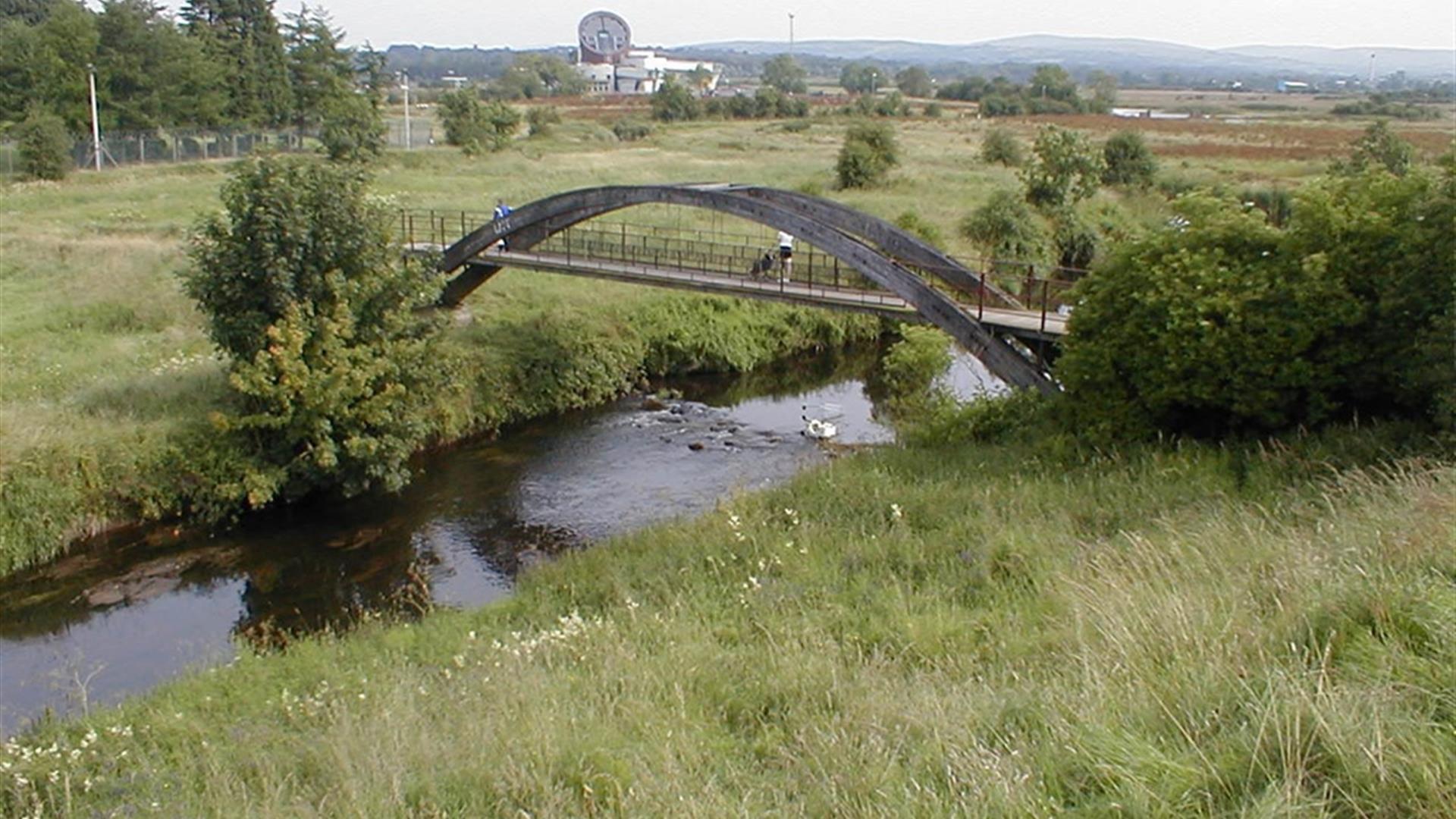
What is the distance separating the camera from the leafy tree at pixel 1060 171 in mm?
40312

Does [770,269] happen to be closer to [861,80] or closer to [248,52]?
[248,52]

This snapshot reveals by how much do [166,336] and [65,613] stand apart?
10178 millimetres

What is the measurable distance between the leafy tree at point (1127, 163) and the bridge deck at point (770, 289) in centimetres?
3135

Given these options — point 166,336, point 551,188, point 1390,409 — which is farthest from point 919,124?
point 1390,409

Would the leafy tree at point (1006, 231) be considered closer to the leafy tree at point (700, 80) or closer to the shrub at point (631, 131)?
the shrub at point (631, 131)

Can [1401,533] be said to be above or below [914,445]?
above

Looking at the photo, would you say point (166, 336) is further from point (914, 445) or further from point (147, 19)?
point (147, 19)

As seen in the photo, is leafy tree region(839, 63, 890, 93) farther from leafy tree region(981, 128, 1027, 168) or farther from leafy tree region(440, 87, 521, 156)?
leafy tree region(440, 87, 521, 156)

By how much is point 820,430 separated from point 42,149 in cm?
3663

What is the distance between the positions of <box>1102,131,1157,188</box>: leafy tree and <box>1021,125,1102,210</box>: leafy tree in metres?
8.68

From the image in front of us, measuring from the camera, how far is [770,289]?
22.4m

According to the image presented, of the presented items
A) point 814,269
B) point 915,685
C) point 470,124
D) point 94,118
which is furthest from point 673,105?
point 915,685

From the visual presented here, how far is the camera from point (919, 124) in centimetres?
9181

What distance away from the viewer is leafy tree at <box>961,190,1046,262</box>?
36281 millimetres
